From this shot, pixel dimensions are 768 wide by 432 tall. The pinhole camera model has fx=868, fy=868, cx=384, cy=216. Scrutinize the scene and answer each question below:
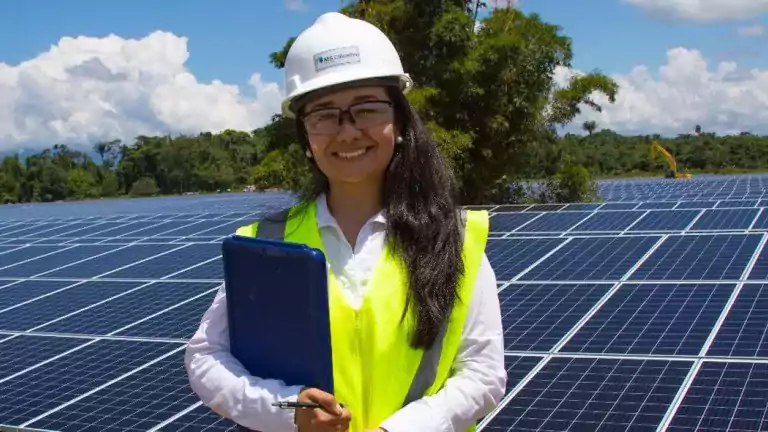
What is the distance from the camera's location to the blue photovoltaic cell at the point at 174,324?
6.14 m

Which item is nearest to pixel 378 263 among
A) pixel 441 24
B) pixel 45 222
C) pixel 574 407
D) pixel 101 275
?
pixel 574 407

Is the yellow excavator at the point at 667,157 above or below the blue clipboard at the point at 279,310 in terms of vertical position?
below

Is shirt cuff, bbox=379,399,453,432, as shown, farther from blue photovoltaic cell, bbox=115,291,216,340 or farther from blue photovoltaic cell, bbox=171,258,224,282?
blue photovoltaic cell, bbox=171,258,224,282

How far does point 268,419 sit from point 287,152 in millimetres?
18169

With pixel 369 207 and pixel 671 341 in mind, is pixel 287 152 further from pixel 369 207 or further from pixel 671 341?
pixel 369 207

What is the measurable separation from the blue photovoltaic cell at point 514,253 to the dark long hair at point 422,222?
424 cm

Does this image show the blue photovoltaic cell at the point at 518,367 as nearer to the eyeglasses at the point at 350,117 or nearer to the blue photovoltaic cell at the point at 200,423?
the blue photovoltaic cell at the point at 200,423

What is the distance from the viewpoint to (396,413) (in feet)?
7.13

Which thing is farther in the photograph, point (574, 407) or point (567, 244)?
point (567, 244)

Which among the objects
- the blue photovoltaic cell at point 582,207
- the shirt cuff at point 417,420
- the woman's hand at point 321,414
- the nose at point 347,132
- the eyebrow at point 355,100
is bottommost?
the blue photovoltaic cell at point 582,207

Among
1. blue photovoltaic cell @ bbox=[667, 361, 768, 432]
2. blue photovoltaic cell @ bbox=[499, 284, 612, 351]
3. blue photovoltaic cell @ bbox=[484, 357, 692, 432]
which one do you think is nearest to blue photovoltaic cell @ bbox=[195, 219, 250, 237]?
blue photovoltaic cell @ bbox=[499, 284, 612, 351]

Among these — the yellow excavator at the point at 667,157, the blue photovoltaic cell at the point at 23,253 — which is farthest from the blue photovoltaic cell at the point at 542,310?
the yellow excavator at the point at 667,157

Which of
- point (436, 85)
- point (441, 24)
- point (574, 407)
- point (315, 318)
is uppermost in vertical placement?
point (441, 24)

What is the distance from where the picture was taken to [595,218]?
953 centimetres
